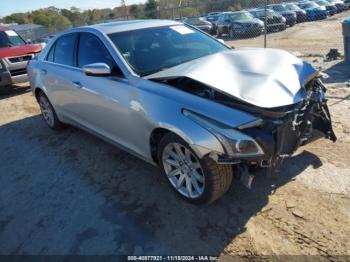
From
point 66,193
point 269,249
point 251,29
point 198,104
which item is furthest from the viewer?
point 251,29

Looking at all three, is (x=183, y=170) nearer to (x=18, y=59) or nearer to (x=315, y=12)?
(x=18, y=59)

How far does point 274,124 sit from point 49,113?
4.27 m

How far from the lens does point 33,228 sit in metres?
3.51

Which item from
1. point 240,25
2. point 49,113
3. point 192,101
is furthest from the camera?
point 240,25

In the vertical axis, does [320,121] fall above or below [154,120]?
below

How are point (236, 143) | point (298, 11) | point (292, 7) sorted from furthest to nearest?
point (292, 7) < point (298, 11) < point (236, 143)

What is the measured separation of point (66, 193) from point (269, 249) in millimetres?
2339

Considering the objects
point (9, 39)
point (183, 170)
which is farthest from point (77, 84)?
point (9, 39)

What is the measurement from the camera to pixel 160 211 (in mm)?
3506

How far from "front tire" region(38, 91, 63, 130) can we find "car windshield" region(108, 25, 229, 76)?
2251 millimetres

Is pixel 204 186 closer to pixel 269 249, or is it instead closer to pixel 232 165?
pixel 232 165

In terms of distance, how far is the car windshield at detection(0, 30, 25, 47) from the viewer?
34.9ft

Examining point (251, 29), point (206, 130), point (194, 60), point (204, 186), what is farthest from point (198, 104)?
point (251, 29)

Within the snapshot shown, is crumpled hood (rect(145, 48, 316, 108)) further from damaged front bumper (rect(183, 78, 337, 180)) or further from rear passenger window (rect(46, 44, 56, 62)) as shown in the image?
rear passenger window (rect(46, 44, 56, 62))
